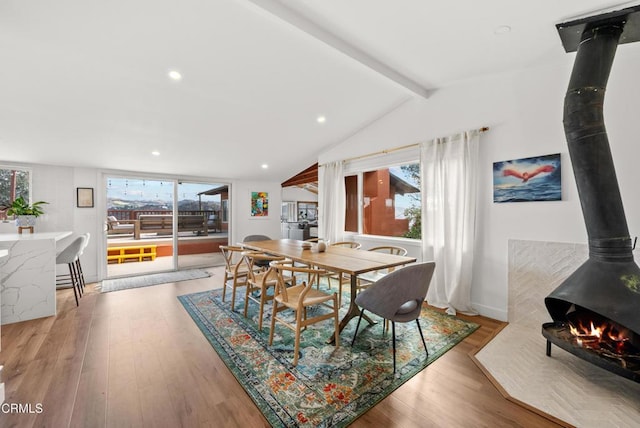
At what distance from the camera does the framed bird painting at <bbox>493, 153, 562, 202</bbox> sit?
2635 millimetres

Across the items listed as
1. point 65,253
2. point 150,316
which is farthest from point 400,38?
point 65,253

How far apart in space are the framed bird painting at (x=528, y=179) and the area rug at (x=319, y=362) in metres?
1.48

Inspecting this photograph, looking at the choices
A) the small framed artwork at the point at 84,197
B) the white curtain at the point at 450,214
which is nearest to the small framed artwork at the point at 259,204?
the small framed artwork at the point at 84,197

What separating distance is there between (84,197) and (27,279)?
2.08 meters

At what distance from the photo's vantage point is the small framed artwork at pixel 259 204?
21.4 ft

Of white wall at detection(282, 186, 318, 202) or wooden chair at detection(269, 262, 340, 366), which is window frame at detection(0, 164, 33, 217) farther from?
white wall at detection(282, 186, 318, 202)

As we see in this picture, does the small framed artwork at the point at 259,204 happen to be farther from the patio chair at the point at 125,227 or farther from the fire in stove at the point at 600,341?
the fire in stove at the point at 600,341

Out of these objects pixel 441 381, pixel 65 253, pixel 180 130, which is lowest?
pixel 441 381

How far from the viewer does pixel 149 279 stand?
472 centimetres

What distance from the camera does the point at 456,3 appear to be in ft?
6.20

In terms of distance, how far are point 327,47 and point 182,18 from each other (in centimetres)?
120

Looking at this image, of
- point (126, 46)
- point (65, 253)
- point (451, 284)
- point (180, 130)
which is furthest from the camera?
point (180, 130)

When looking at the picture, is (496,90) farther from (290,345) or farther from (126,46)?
(126,46)

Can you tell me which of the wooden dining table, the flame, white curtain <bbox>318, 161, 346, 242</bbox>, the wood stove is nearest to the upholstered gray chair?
the wooden dining table
